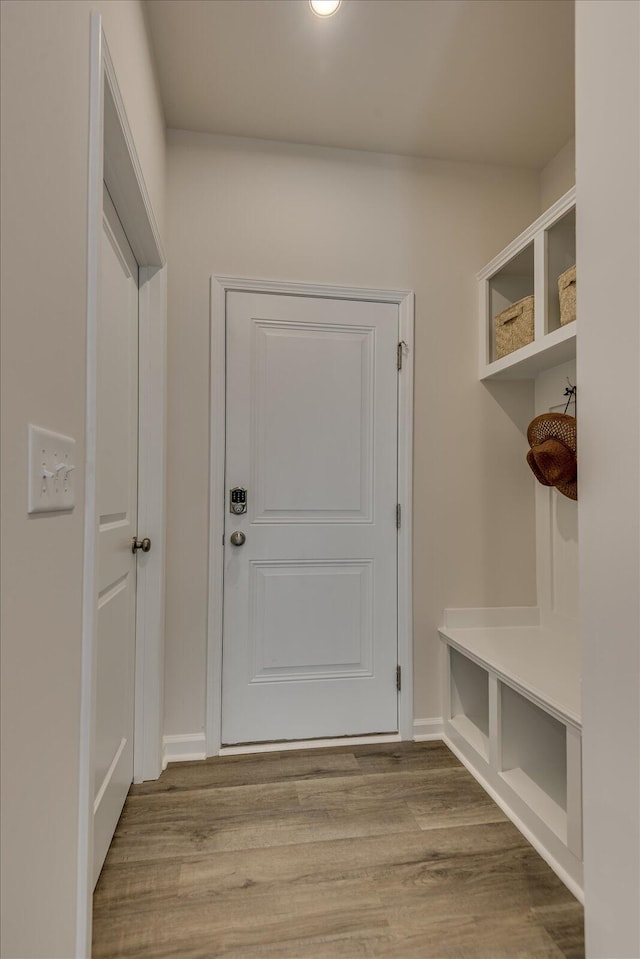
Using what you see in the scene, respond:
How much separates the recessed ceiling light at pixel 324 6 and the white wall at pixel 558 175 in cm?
119

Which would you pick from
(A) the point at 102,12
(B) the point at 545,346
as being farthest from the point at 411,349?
(A) the point at 102,12

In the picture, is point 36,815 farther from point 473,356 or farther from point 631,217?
point 473,356

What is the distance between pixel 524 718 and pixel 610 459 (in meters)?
1.35

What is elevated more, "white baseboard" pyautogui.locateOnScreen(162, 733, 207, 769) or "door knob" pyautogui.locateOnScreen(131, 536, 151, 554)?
"door knob" pyautogui.locateOnScreen(131, 536, 151, 554)

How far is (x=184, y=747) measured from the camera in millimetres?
2104

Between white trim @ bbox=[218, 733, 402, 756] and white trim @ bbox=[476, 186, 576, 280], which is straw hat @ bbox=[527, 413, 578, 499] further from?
white trim @ bbox=[218, 733, 402, 756]

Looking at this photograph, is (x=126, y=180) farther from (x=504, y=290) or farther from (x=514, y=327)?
(x=504, y=290)

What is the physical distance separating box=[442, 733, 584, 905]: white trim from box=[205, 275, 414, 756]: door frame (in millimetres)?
272

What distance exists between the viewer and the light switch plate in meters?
0.71

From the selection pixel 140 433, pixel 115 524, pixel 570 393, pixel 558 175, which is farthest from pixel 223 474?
pixel 558 175

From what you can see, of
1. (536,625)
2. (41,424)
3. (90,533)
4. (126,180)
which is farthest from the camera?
(536,625)

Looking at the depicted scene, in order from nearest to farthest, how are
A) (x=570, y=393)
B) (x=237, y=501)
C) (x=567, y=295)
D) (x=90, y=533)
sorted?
(x=90, y=533) → (x=567, y=295) → (x=570, y=393) → (x=237, y=501)

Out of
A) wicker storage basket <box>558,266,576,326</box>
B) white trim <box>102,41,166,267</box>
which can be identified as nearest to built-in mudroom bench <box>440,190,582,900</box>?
wicker storage basket <box>558,266,576,326</box>

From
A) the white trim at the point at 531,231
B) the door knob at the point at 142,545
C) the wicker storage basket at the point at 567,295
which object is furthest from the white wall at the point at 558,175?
the door knob at the point at 142,545
